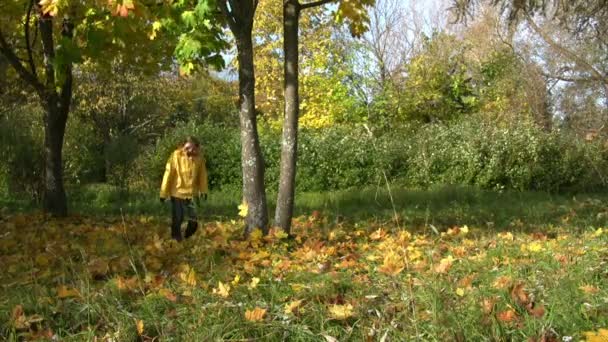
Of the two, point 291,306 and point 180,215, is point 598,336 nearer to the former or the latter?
point 291,306

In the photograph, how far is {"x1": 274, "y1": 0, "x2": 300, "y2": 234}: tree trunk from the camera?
8133 millimetres

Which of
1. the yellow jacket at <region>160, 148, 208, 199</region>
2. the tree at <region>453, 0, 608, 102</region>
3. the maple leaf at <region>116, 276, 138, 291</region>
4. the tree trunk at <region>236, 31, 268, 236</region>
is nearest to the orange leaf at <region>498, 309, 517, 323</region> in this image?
the maple leaf at <region>116, 276, 138, 291</region>

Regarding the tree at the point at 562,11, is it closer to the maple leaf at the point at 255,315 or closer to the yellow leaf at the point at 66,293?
the maple leaf at the point at 255,315

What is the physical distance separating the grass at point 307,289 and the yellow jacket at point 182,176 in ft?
2.45

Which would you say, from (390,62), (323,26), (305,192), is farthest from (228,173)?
(390,62)

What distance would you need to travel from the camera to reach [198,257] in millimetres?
6363

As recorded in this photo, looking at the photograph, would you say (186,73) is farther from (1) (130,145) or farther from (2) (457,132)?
(2) (457,132)

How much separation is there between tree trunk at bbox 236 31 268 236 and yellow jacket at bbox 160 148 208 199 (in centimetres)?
72

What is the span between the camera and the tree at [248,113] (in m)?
8.15

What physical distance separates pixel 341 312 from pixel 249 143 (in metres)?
4.74

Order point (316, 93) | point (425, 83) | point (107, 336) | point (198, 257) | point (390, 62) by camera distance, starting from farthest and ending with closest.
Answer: point (390, 62) < point (425, 83) < point (316, 93) < point (198, 257) < point (107, 336)

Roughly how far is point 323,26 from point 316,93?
12.7ft

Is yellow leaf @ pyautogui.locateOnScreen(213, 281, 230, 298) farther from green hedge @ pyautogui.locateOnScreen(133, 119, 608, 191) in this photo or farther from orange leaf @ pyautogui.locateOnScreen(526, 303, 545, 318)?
green hedge @ pyautogui.locateOnScreen(133, 119, 608, 191)

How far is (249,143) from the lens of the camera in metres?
8.23
